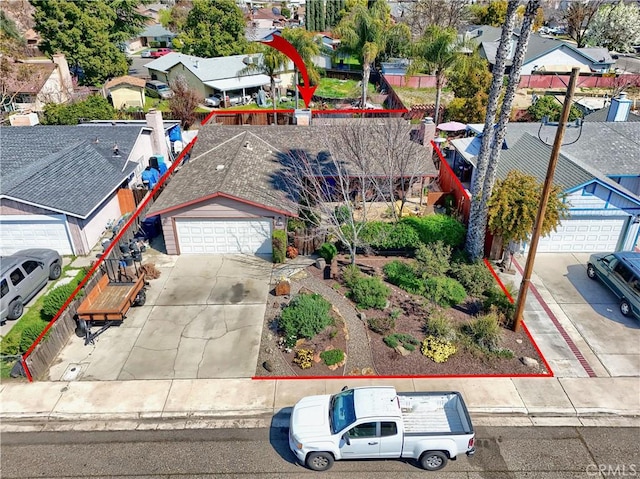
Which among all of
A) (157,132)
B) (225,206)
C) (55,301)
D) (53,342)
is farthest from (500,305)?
(157,132)

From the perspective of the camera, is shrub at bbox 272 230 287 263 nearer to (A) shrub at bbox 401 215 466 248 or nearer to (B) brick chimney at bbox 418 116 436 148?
(A) shrub at bbox 401 215 466 248

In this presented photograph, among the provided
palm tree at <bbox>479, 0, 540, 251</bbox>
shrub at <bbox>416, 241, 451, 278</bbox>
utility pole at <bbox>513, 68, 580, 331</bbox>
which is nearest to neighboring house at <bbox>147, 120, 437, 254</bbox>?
shrub at <bbox>416, 241, 451, 278</bbox>

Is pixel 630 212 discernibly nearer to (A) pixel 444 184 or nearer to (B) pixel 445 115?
(A) pixel 444 184

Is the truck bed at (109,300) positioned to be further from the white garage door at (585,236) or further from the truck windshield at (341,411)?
the white garage door at (585,236)

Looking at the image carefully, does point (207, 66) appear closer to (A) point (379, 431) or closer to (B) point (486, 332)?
(B) point (486, 332)

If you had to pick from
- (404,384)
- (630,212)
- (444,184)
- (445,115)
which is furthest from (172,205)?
(445,115)

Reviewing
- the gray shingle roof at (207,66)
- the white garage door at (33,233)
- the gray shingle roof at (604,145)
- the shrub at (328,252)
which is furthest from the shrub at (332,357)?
the gray shingle roof at (207,66)
